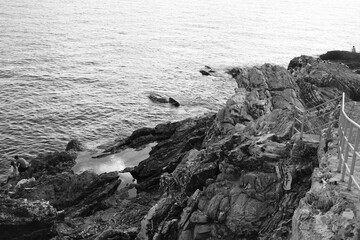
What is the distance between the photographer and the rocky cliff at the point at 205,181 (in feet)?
55.9

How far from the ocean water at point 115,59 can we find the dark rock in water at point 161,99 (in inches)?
51.3

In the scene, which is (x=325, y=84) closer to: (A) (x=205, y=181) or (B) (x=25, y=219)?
(A) (x=205, y=181)

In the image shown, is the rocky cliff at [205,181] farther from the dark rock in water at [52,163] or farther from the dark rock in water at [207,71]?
the dark rock in water at [207,71]

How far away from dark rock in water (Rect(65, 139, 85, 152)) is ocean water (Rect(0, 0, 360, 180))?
50.0 inches

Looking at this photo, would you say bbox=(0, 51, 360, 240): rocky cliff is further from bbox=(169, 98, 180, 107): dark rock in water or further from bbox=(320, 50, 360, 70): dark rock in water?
bbox=(320, 50, 360, 70): dark rock in water

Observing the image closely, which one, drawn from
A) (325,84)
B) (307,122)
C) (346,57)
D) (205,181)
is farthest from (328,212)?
(346,57)

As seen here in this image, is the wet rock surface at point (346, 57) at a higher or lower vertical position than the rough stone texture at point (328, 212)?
lower

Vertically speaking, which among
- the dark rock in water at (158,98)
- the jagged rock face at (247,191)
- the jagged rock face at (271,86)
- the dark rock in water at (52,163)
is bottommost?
the dark rock in water at (52,163)

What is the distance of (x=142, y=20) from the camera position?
124375mm

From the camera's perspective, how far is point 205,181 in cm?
2023

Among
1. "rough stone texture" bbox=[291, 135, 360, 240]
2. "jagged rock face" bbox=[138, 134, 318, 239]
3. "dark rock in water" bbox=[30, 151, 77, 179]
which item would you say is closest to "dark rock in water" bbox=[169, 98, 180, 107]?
"dark rock in water" bbox=[30, 151, 77, 179]

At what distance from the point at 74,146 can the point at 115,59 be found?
3993 centimetres

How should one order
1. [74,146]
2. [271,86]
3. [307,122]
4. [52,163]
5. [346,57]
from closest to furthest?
[307,122] → [52,163] → [271,86] → [74,146] → [346,57]

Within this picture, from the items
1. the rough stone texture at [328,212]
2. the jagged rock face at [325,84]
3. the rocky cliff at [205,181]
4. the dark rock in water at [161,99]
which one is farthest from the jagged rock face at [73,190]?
the dark rock in water at [161,99]
